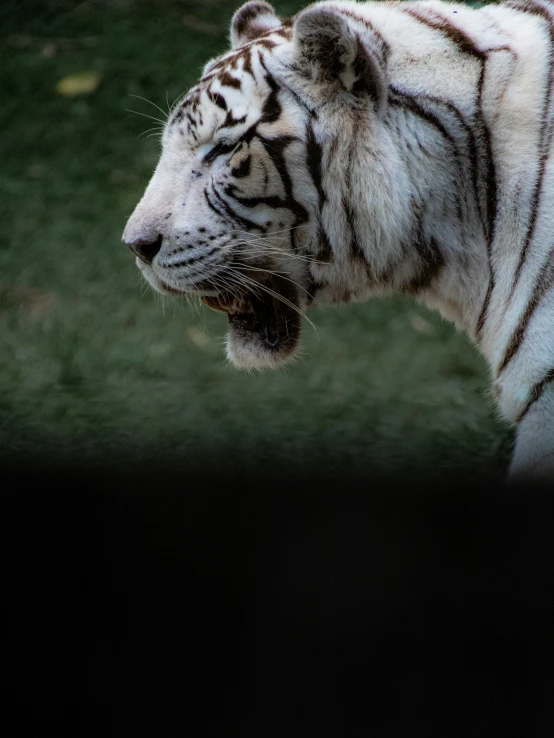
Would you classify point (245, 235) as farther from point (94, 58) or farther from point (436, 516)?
point (94, 58)

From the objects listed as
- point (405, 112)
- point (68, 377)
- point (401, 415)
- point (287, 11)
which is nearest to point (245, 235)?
point (405, 112)

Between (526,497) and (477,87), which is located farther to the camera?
(477,87)

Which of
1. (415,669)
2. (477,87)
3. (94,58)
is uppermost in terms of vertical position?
(477,87)

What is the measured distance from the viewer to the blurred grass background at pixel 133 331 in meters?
3.27

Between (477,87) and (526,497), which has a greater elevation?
(477,87)

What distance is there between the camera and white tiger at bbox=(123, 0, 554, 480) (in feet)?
5.84

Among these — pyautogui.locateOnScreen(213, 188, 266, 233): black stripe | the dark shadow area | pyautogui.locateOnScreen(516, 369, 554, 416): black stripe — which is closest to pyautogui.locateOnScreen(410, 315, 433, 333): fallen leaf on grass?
pyautogui.locateOnScreen(213, 188, 266, 233): black stripe

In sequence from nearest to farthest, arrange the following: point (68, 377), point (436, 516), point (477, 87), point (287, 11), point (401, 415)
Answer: point (436, 516), point (477, 87), point (401, 415), point (68, 377), point (287, 11)

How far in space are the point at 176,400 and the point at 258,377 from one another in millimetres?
332

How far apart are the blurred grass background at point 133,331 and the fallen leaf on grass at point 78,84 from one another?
0.08ft

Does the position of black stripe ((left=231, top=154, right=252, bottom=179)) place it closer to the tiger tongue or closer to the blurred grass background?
the tiger tongue

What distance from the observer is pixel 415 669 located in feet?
2.29

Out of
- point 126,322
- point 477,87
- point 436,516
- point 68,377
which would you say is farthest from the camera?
point 126,322

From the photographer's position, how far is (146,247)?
6.32 feet
